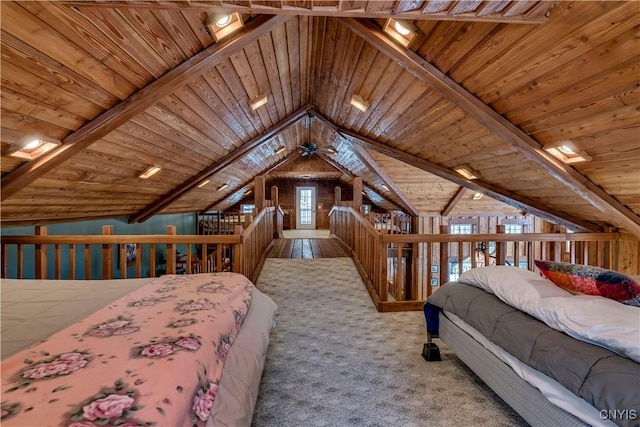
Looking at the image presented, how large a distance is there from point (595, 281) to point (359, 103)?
3415 mm

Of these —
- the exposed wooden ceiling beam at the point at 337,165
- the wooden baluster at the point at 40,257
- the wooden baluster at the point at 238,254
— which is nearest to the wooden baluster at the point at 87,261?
the wooden baluster at the point at 40,257

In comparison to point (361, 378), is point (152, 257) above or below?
above

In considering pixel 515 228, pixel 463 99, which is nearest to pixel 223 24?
pixel 463 99

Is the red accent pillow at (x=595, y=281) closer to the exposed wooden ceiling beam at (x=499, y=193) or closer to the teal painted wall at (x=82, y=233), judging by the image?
the exposed wooden ceiling beam at (x=499, y=193)

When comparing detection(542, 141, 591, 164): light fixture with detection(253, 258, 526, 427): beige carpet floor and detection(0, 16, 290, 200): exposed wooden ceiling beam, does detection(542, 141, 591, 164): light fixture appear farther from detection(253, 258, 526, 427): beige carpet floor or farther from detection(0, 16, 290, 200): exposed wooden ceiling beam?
detection(0, 16, 290, 200): exposed wooden ceiling beam

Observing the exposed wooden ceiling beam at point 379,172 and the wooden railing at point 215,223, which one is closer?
the exposed wooden ceiling beam at point 379,172

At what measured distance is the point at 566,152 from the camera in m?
2.95

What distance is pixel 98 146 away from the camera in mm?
3354

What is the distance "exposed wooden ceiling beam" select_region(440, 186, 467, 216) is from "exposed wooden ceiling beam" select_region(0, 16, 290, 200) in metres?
5.76

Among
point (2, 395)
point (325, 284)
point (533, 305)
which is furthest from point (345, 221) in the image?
point (2, 395)

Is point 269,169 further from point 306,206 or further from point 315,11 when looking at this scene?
point 315,11

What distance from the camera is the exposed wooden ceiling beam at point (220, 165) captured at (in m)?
5.82

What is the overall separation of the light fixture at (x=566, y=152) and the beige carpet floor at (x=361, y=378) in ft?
6.47

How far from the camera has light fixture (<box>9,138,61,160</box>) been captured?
8.47ft
